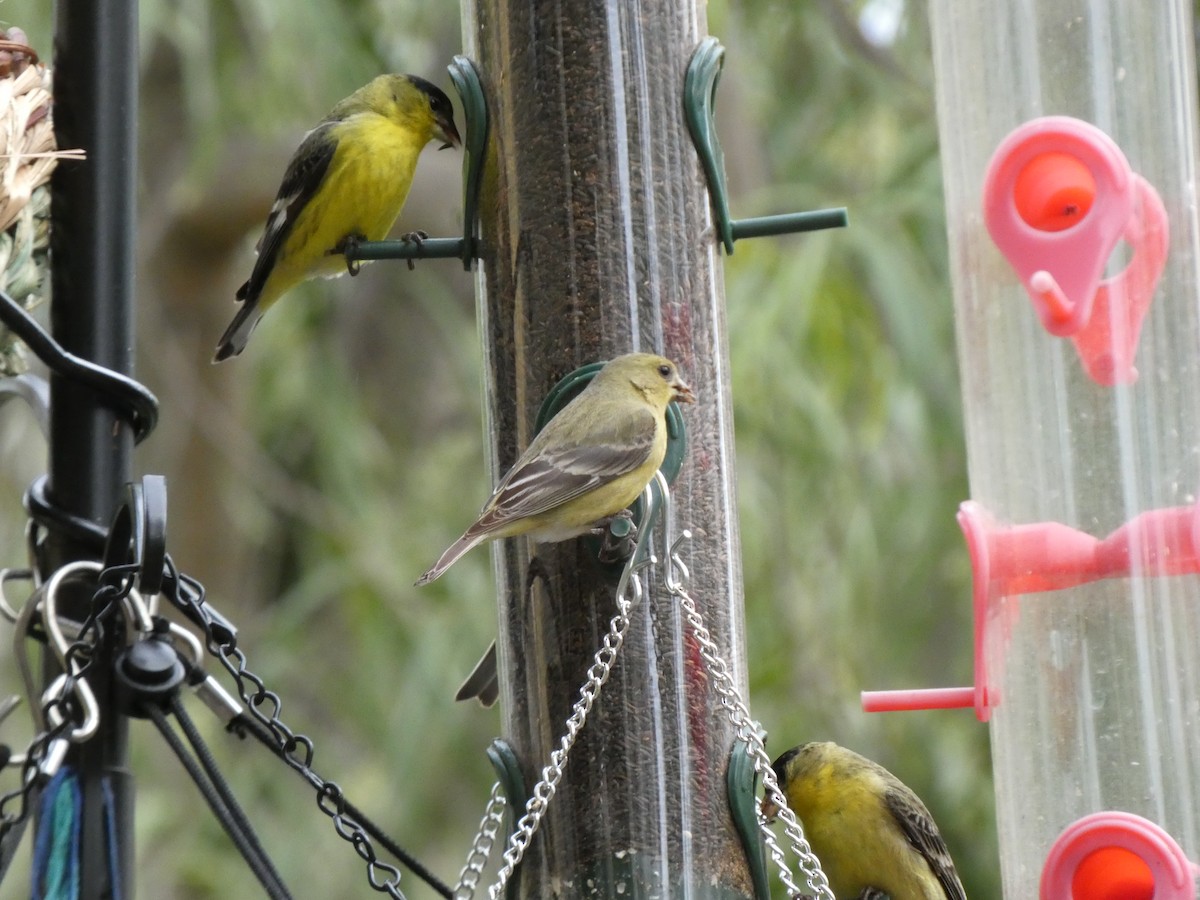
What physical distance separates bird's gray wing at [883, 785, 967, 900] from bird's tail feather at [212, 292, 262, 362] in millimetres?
Result: 2438

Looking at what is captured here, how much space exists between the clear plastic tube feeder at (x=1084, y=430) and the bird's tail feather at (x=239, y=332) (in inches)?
108

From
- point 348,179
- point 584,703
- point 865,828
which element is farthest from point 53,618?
point 348,179

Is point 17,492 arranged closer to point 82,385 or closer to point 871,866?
point 871,866

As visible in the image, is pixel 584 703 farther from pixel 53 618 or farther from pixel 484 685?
pixel 484 685

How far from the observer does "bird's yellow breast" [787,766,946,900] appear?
430cm

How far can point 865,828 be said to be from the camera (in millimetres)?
4305

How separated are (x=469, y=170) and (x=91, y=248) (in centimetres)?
107

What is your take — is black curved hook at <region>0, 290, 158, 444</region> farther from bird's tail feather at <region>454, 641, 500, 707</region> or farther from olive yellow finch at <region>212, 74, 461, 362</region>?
olive yellow finch at <region>212, 74, 461, 362</region>

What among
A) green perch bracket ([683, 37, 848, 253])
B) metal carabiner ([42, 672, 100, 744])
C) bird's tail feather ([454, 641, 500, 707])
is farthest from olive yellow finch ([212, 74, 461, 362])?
metal carabiner ([42, 672, 100, 744])

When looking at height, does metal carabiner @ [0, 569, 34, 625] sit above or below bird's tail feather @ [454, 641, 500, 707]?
above

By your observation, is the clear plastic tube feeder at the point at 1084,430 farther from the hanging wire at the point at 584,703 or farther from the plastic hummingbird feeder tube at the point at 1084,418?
the hanging wire at the point at 584,703

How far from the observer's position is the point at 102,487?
9.67 ft

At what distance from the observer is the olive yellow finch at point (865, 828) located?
4301mm

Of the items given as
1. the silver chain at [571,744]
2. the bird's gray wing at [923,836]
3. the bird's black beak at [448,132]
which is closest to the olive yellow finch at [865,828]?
the bird's gray wing at [923,836]
